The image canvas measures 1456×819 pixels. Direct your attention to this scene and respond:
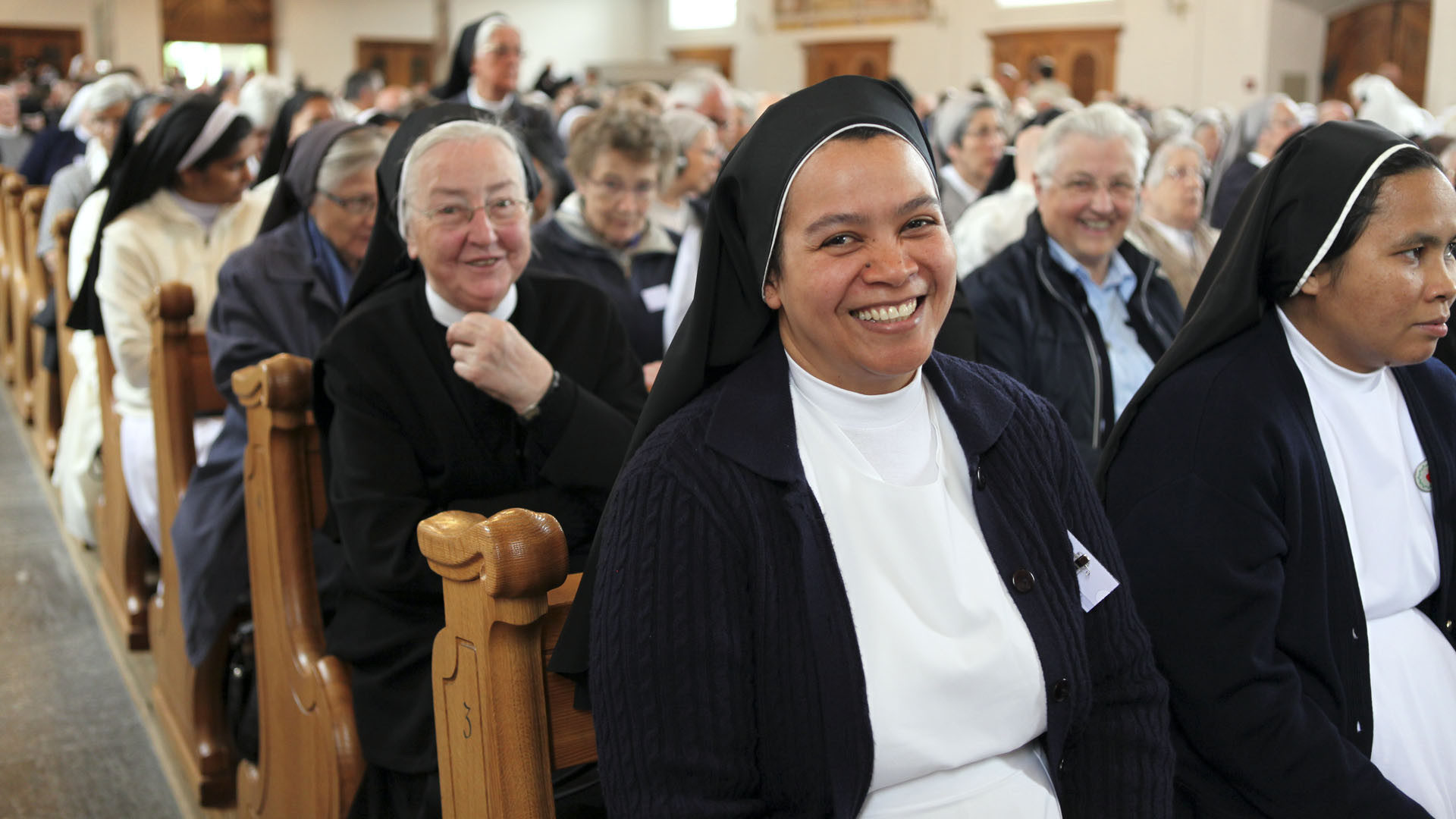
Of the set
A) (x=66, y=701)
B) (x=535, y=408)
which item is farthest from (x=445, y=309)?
(x=66, y=701)

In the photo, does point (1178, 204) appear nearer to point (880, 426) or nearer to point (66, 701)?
point (880, 426)

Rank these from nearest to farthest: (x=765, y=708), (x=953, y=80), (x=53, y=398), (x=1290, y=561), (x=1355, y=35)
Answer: (x=765, y=708)
(x=1290, y=561)
(x=53, y=398)
(x=1355, y=35)
(x=953, y=80)

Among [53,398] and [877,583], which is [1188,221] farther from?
[53,398]

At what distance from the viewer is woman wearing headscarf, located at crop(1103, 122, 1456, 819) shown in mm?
1760

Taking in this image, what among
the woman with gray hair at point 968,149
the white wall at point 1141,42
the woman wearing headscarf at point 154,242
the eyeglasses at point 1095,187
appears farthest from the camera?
the white wall at point 1141,42

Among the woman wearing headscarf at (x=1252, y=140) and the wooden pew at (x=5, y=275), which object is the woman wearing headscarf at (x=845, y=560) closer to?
the wooden pew at (x=5, y=275)

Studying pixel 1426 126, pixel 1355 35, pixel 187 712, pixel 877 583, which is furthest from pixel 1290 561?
pixel 1355 35

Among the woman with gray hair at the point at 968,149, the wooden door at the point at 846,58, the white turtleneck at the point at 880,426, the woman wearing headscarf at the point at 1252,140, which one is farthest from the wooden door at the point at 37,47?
the white turtleneck at the point at 880,426

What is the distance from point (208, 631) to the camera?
2.94 meters

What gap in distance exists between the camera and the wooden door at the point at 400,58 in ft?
76.4

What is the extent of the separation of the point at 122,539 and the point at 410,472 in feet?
7.41

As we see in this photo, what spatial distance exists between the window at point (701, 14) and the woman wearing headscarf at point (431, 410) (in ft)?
72.0

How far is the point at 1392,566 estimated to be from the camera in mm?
1900

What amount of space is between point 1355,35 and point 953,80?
607 centimetres
